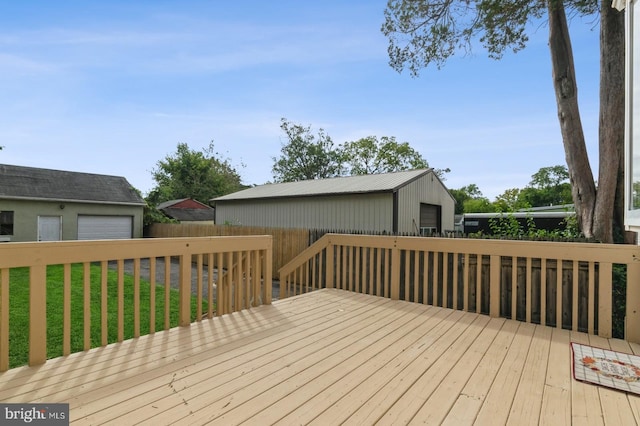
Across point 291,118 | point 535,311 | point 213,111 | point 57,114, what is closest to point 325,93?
point 213,111

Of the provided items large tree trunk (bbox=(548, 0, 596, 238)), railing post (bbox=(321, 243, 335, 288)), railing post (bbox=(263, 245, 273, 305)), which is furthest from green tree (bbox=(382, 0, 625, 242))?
railing post (bbox=(263, 245, 273, 305))

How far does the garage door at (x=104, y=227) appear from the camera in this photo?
14078 millimetres

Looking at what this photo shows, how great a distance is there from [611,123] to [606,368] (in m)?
4.28

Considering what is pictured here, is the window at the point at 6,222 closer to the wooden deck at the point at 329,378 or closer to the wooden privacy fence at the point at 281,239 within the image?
the wooden privacy fence at the point at 281,239

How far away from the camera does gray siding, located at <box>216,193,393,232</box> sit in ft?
32.6

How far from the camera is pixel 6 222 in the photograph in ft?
39.9

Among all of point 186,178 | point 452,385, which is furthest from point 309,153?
point 452,385

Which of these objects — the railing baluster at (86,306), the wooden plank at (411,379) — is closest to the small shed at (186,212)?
the railing baluster at (86,306)

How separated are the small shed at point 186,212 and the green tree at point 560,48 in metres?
20.9

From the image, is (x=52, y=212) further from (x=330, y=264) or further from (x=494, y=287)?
(x=494, y=287)

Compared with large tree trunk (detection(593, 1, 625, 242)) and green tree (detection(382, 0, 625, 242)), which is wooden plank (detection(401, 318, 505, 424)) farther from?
green tree (detection(382, 0, 625, 242))

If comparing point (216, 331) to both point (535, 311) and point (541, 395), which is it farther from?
point (535, 311)

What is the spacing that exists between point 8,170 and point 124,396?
57.5ft

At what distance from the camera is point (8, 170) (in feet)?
43.6
